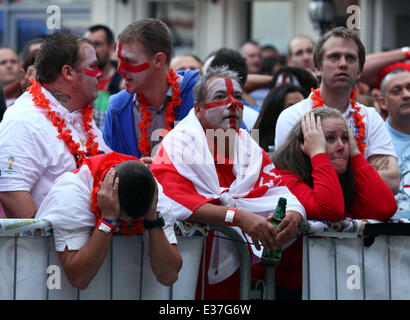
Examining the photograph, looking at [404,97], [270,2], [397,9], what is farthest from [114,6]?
[404,97]

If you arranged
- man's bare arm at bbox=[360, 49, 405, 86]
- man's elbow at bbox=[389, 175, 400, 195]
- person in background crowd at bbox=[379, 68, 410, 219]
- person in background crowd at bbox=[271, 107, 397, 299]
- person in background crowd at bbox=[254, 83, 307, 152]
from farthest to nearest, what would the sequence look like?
man's bare arm at bbox=[360, 49, 405, 86] → person in background crowd at bbox=[254, 83, 307, 152] → person in background crowd at bbox=[379, 68, 410, 219] → man's elbow at bbox=[389, 175, 400, 195] → person in background crowd at bbox=[271, 107, 397, 299]

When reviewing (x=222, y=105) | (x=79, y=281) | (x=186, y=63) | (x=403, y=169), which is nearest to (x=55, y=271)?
(x=79, y=281)

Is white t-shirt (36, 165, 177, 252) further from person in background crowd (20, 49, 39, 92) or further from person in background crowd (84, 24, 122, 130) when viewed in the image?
person in background crowd (84, 24, 122, 130)

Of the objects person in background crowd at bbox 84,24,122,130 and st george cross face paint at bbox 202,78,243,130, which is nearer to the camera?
st george cross face paint at bbox 202,78,243,130

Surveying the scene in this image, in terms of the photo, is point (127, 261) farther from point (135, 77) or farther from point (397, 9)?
point (397, 9)

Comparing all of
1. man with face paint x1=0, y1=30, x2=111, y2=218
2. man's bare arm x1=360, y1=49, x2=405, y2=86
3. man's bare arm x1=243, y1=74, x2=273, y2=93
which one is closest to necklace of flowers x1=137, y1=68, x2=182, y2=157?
man with face paint x1=0, y1=30, x2=111, y2=218

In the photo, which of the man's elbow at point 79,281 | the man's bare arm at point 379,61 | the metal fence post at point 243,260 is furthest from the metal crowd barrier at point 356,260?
the man's bare arm at point 379,61

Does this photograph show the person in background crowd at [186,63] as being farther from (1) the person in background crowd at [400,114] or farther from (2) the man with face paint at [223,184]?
(2) the man with face paint at [223,184]

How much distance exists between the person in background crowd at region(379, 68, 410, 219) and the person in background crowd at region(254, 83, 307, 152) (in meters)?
0.62

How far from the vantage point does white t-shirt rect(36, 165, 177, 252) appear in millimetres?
2934

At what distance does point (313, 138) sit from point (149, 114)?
1.12 meters

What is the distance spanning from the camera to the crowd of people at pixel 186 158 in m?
2.98

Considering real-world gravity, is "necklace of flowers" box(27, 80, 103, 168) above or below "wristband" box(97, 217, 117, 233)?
above
